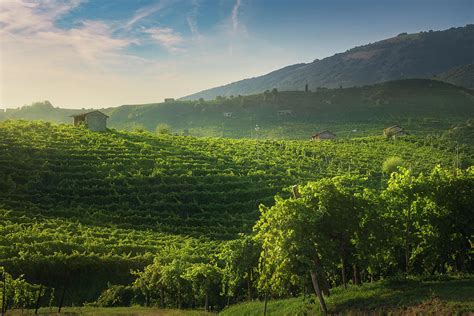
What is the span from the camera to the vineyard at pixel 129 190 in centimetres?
4344

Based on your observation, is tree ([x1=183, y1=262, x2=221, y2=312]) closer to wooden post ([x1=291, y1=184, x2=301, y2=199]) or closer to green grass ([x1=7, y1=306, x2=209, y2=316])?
green grass ([x1=7, y1=306, x2=209, y2=316])

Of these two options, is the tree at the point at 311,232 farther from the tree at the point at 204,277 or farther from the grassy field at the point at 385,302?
the tree at the point at 204,277

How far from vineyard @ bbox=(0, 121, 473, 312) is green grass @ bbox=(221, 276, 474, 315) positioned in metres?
7.26

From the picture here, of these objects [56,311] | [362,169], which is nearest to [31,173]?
[56,311]

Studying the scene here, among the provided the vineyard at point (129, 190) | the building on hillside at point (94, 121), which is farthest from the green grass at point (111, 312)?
the building on hillside at point (94, 121)

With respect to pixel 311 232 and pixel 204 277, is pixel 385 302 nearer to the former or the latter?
pixel 311 232

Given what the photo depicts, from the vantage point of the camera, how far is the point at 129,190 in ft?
221

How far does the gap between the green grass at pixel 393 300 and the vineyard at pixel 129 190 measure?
23.8 ft

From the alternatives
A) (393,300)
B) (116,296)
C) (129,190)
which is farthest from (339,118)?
(393,300)

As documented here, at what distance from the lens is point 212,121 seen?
624 feet

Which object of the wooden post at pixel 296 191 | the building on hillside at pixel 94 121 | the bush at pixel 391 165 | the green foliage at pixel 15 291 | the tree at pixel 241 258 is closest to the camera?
the wooden post at pixel 296 191

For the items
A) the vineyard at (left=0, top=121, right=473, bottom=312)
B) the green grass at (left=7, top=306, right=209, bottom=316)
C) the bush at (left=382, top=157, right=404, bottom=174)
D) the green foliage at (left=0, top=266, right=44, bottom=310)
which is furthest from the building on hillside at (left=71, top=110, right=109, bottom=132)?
the green grass at (left=7, top=306, right=209, bottom=316)

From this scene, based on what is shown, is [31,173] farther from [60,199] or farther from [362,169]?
[362,169]

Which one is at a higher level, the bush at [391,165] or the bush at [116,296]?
the bush at [391,165]
